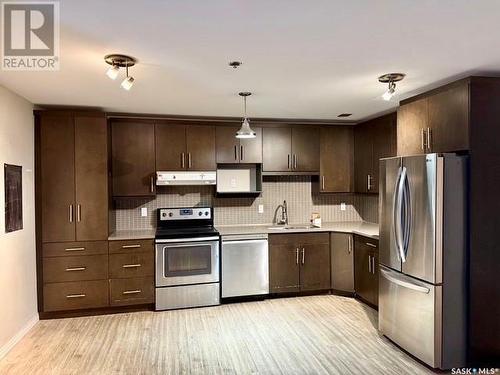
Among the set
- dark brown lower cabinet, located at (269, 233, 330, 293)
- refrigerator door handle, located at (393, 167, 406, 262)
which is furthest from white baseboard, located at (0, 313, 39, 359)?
refrigerator door handle, located at (393, 167, 406, 262)

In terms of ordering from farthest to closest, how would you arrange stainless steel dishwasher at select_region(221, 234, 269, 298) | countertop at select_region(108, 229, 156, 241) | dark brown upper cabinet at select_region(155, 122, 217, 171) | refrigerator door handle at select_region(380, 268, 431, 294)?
dark brown upper cabinet at select_region(155, 122, 217, 171)
stainless steel dishwasher at select_region(221, 234, 269, 298)
countertop at select_region(108, 229, 156, 241)
refrigerator door handle at select_region(380, 268, 431, 294)

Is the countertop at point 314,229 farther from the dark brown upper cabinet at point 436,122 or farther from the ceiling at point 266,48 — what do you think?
the ceiling at point 266,48

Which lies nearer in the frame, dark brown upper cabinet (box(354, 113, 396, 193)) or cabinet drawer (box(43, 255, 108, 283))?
Result: cabinet drawer (box(43, 255, 108, 283))

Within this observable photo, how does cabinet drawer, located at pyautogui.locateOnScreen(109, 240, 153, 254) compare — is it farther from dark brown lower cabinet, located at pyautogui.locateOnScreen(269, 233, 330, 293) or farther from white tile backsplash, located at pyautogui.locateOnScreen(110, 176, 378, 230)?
dark brown lower cabinet, located at pyautogui.locateOnScreen(269, 233, 330, 293)

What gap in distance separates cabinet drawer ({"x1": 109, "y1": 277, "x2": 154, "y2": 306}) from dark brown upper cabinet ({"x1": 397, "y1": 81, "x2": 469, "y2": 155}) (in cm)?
326

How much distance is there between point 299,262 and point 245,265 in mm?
741

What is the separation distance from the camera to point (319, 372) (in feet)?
9.13

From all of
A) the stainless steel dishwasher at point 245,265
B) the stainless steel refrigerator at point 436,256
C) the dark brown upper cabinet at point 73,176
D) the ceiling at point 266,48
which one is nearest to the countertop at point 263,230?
the stainless steel dishwasher at point 245,265

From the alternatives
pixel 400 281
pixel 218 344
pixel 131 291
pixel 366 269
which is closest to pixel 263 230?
pixel 366 269

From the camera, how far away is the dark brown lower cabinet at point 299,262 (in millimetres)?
4504

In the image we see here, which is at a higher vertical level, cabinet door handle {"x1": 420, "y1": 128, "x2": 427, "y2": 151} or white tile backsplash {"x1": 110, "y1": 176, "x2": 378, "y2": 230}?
cabinet door handle {"x1": 420, "y1": 128, "x2": 427, "y2": 151}

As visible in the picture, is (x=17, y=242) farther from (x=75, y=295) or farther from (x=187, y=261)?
(x=187, y=261)

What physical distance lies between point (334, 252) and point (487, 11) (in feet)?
11.1

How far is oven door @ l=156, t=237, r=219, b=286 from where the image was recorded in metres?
4.15
